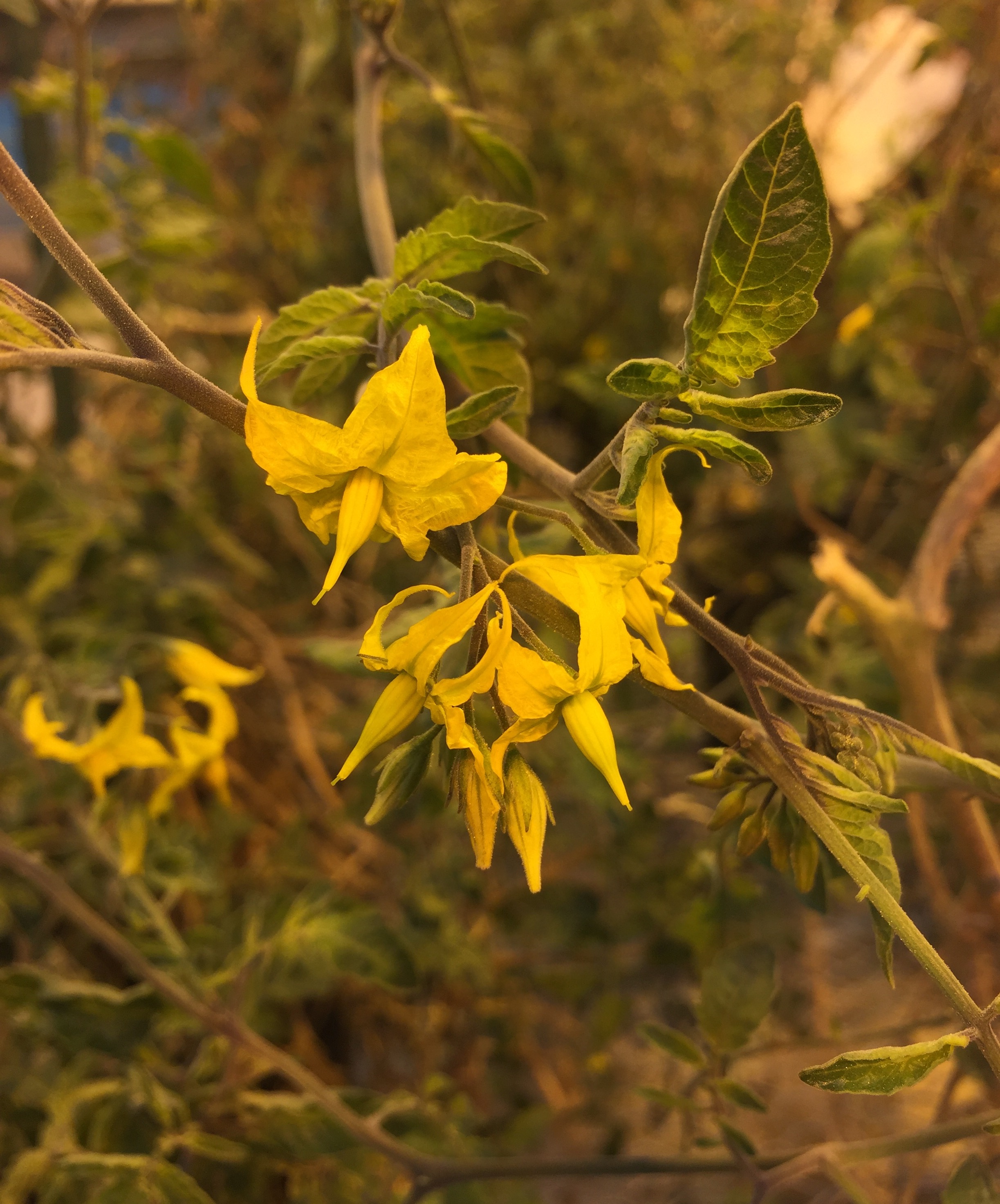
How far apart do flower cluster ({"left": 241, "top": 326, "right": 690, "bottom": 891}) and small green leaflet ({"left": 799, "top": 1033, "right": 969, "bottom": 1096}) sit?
0.08 metres

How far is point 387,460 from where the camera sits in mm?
193

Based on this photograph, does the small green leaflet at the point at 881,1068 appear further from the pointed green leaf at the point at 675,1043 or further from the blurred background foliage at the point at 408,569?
the pointed green leaf at the point at 675,1043

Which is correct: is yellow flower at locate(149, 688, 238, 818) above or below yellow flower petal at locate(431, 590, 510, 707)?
below

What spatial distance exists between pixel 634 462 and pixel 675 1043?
309 mm

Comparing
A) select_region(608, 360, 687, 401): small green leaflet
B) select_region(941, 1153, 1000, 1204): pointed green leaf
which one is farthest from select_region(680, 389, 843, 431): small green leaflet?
select_region(941, 1153, 1000, 1204): pointed green leaf

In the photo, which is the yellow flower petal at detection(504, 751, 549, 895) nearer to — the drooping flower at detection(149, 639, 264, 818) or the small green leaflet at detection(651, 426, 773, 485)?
the small green leaflet at detection(651, 426, 773, 485)

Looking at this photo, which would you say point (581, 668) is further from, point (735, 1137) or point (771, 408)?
point (735, 1137)

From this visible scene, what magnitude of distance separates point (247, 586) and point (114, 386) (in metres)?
0.27

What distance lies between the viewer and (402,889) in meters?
0.80

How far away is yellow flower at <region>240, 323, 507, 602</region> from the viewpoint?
0.60 ft

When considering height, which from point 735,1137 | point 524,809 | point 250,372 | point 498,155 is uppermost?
point 498,155

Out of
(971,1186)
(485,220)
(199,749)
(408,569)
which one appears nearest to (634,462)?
(485,220)

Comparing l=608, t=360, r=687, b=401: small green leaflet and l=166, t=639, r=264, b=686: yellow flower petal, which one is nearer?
l=608, t=360, r=687, b=401: small green leaflet

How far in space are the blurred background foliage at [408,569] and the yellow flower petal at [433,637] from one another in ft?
0.39
